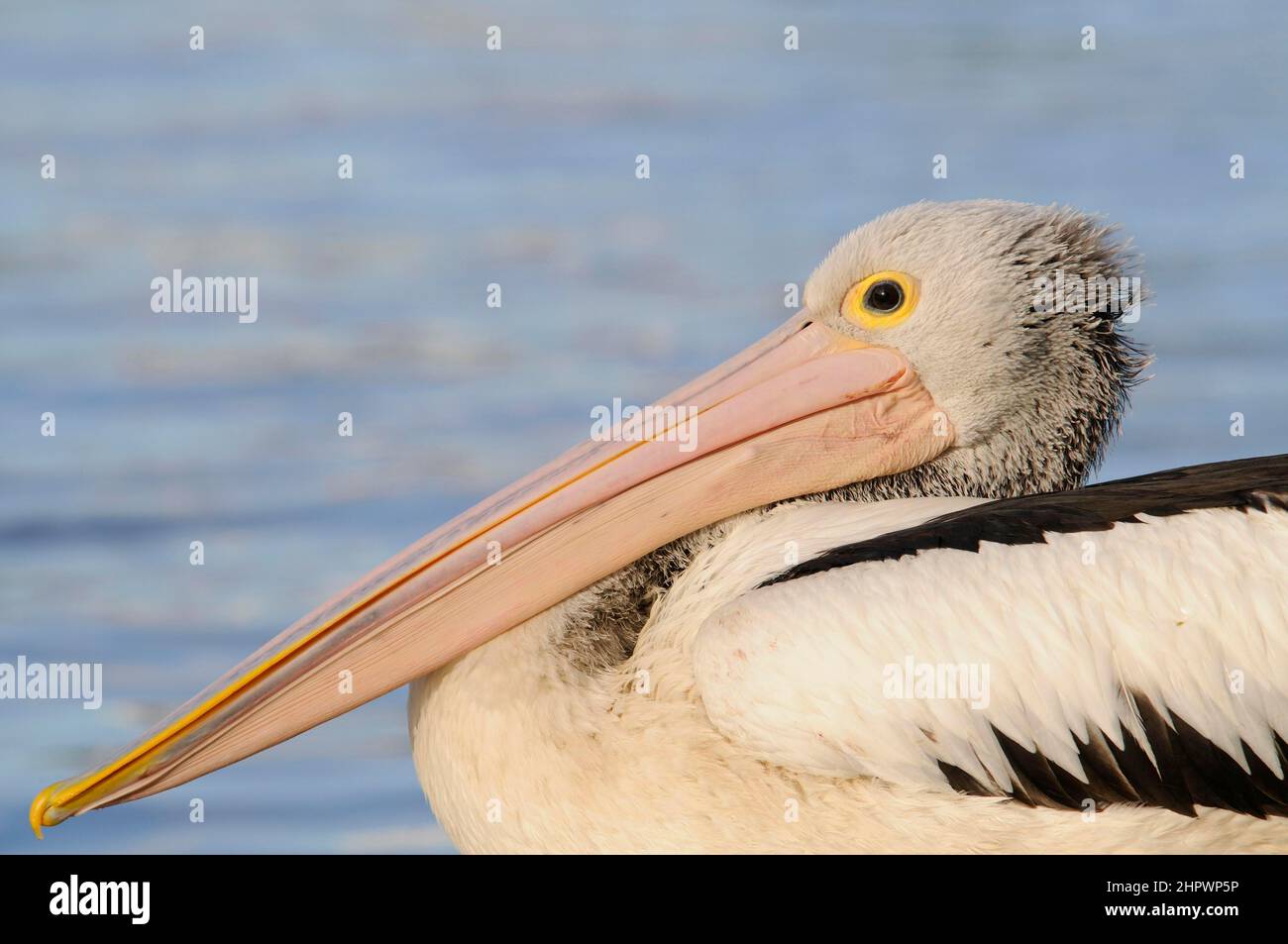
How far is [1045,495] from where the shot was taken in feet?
14.7

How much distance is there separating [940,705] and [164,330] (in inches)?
298

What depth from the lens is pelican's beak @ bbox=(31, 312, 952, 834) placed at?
4473 mm

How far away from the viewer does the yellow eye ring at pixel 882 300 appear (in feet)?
15.9

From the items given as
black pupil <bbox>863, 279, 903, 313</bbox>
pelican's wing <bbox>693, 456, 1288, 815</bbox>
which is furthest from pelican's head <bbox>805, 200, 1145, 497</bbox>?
pelican's wing <bbox>693, 456, 1288, 815</bbox>

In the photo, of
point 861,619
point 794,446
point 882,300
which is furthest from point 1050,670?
point 882,300

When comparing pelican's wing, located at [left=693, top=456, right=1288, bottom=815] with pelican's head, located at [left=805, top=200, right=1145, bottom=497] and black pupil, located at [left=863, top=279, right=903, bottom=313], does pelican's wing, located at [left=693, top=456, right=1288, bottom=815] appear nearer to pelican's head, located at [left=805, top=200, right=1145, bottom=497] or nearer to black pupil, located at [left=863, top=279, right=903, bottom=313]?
pelican's head, located at [left=805, top=200, right=1145, bottom=497]

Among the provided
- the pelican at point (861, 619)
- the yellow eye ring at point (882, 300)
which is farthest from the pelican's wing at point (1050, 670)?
the yellow eye ring at point (882, 300)

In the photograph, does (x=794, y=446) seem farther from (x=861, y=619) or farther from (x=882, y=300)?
(x=861, y=619)

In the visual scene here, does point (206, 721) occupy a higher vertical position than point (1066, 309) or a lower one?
lower

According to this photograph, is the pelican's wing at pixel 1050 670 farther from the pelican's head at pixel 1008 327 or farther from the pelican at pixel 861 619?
the pelican's head at pixel 1008 327

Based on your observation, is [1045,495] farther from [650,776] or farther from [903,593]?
[650,776]

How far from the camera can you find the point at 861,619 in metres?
4.16

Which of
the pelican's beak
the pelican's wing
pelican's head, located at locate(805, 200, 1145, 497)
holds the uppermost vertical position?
pelican's head, located at locate(805, 200, 1145, 497)
